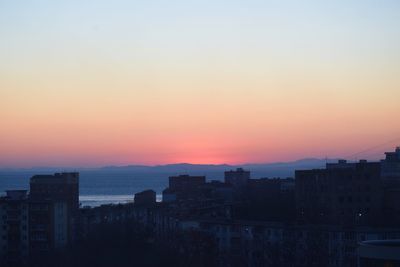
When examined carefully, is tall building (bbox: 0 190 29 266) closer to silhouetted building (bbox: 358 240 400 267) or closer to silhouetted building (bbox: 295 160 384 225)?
silhouetted building (bbox: 295 160 384 225)

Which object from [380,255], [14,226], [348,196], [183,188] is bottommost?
[14,226]

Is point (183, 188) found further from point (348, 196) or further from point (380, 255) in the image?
point (380, 255)

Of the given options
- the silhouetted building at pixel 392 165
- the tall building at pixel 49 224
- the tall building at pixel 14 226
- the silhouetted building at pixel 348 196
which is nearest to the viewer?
the tall building at pixel 14 226

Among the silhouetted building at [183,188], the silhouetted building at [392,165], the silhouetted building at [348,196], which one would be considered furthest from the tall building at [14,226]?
the silhouetted building at [392,165]

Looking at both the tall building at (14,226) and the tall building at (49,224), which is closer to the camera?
the tall building at (14,226)

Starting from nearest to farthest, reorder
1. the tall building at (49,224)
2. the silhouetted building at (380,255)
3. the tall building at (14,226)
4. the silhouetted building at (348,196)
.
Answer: the silhouetted building at (380,255)
the tall building at (14,226)
the tall building at (49,224)
the silhouetted building at (348,196)

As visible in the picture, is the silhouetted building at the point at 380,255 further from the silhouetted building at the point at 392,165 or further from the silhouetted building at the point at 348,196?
the silhouetted building at the point at 392,165

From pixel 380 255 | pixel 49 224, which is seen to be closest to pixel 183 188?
pixel 49 224

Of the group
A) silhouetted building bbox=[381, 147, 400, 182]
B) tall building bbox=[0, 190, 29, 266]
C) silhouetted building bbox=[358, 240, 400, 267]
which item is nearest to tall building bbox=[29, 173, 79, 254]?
tall building bbox=[0, 190, 29, 266]

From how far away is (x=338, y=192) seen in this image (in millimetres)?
25797

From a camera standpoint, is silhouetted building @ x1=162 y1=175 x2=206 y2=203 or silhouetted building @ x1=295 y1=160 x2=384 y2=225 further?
silhouetted building @ x1=162 y1=175 x2=206 y2=203

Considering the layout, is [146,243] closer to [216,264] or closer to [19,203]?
[216,264]

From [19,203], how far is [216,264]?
836 centimetres

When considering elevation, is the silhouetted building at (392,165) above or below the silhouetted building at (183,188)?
above
